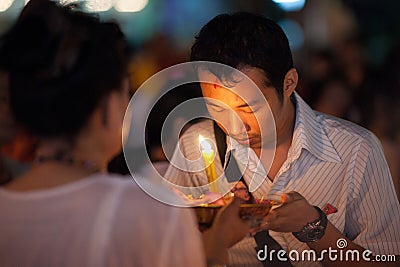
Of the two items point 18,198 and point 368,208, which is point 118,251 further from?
point 368,208

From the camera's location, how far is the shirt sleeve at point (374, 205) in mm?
2287

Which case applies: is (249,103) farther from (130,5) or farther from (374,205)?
(130,5)

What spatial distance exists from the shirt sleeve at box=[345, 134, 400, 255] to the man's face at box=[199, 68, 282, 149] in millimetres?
322

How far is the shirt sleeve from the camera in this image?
2.29 metres

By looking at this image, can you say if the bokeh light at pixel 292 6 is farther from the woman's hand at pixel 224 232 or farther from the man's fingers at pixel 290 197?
the woman's hand at pixel 224 232

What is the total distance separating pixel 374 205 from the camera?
229 centimetres

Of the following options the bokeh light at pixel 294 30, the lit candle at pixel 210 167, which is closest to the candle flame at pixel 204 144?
the lit candle at pixel 210 167

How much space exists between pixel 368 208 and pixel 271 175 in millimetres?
338

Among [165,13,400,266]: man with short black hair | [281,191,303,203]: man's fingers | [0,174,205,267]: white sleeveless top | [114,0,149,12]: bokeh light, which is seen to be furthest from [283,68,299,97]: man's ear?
[114,0,149,12]: bokeh light

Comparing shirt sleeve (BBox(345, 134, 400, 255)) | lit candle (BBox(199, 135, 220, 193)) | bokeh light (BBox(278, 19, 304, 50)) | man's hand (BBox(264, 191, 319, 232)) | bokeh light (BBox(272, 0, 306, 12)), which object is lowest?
bokeh light (BBox(278, 19, 304, 50))

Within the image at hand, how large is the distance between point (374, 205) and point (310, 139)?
295 mm

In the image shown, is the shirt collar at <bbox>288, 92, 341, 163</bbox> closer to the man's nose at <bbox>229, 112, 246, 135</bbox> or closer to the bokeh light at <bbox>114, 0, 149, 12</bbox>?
the man's nose at <bbox>229, 112, 246, 135</bbox>

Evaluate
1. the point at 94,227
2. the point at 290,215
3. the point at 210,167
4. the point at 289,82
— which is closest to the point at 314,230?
the point at 290,215

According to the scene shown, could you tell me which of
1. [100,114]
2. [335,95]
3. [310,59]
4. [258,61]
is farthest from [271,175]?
[310,59]
